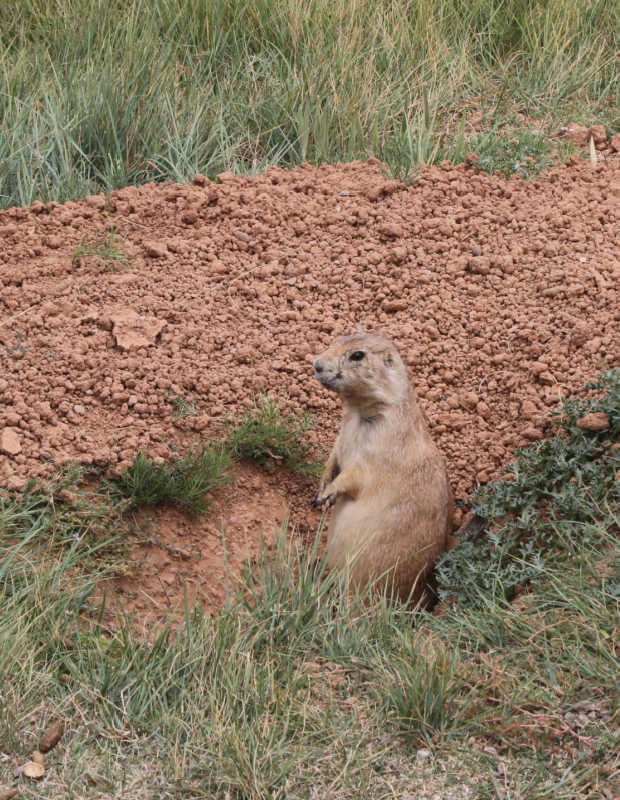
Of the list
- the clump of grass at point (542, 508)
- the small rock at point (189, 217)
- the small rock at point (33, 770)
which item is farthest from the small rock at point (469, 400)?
the small rock at point (33, 770)

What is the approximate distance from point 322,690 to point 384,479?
1.27 metres

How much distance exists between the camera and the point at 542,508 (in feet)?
14.5

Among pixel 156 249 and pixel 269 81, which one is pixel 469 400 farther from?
pixel 269 81

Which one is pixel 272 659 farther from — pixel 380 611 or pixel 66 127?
pixel 66 127

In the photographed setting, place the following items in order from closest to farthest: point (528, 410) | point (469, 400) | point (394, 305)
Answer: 1. point (528, 410)
2. point (469, 400)
3. point (394, 305)

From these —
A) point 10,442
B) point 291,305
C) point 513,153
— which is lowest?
point 10,442

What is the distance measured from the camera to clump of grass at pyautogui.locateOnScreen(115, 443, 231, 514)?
4660 mm

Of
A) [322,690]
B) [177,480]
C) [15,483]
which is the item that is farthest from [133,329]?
[322,690]

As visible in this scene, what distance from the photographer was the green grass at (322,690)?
10.4 feet

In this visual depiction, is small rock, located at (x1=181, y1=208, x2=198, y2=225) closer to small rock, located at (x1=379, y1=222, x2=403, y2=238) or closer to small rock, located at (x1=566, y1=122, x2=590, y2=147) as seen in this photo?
small rock, located at (x1=379, y1=222, x2=403, y2=238)

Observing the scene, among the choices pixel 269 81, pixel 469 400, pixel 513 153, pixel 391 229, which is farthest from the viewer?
pixel 269 81

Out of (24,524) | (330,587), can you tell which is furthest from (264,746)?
(24,524)

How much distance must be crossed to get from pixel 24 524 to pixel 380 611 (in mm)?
1571

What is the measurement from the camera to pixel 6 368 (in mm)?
5059
